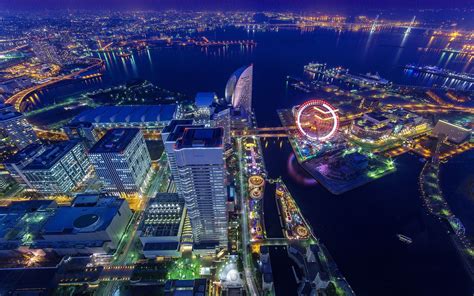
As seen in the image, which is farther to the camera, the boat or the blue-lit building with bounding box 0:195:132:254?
the boat

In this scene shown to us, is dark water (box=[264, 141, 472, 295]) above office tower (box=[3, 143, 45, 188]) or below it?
below

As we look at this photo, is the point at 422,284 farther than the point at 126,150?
No

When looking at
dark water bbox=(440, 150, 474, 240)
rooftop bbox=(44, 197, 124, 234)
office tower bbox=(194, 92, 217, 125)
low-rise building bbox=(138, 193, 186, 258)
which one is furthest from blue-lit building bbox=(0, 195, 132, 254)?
dark water bbox=(440, 150, 474, 240)

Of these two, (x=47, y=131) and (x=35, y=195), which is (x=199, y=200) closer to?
(x=35, y=195)

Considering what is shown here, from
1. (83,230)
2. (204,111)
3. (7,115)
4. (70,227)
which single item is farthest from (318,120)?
(7,115)

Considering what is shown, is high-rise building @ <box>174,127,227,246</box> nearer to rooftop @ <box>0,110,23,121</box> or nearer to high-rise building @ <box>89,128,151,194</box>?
high-rise building @ <box>89,128,151,194</box>

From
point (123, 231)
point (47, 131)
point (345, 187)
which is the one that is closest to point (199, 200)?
point (123, 231)
